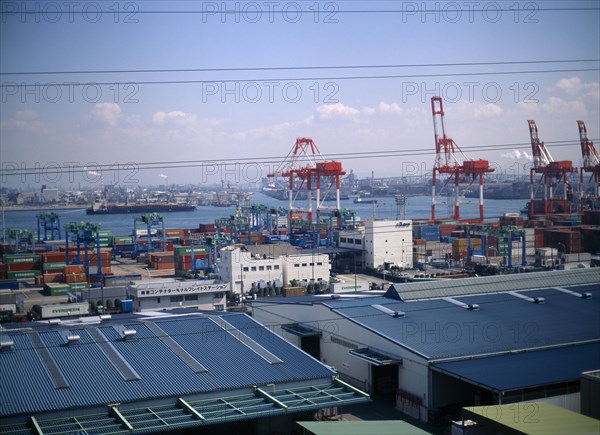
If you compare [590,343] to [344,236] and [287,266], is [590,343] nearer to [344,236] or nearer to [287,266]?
[287,266]

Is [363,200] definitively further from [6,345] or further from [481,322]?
[6,345]

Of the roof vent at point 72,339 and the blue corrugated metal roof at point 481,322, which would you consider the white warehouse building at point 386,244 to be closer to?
the blue corrugated metal roof at point 481,322

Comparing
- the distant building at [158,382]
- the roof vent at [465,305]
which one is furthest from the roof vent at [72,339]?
the roof vent at [465,305]

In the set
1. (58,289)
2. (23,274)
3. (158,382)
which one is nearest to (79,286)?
(58,289)

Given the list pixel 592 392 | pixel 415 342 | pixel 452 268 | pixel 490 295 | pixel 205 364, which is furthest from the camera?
pixel 452 268

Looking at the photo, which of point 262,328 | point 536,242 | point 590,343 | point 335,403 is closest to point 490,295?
point 590,343

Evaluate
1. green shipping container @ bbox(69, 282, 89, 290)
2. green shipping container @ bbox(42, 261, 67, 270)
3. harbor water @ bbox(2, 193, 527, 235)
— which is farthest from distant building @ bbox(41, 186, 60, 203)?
green shipping container @ bbox(69, 282, 89, 290)
